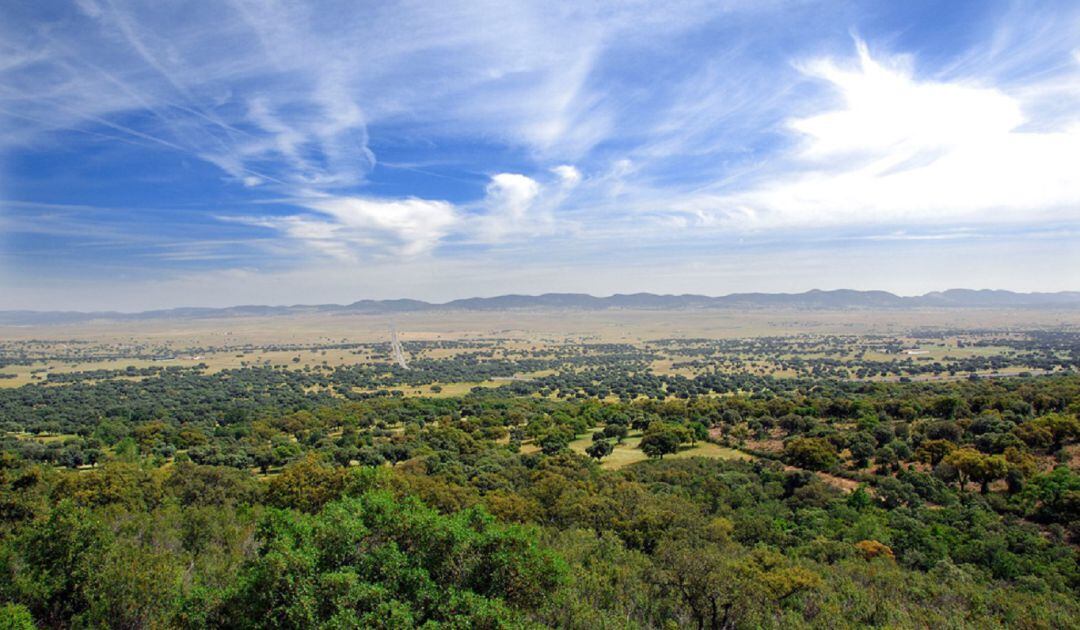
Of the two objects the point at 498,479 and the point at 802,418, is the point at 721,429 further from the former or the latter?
the point at 498,479

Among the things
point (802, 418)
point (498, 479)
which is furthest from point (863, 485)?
point (498, 479)

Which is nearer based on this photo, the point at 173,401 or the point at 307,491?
the point at 307,491

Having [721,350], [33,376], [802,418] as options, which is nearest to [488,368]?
[721,350]

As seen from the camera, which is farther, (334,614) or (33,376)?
(33,376)

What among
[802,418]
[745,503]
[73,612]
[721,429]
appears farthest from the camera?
[721,429]

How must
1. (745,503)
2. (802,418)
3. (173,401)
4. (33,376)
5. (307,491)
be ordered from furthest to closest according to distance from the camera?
(33,376) < (173,401) < (802,418) < (745,503) < (307,491)

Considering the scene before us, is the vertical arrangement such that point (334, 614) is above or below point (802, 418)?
above

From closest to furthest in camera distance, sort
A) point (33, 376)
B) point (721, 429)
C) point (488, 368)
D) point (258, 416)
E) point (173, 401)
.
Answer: point (721, 429), point (258, 416), point (173, 401), point (33, 376), point (488, 368)

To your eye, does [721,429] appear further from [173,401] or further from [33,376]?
[33,376]

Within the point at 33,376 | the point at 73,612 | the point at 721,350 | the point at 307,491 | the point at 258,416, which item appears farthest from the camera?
the point at 721,350

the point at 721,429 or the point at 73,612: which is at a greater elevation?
the point at 73,612
